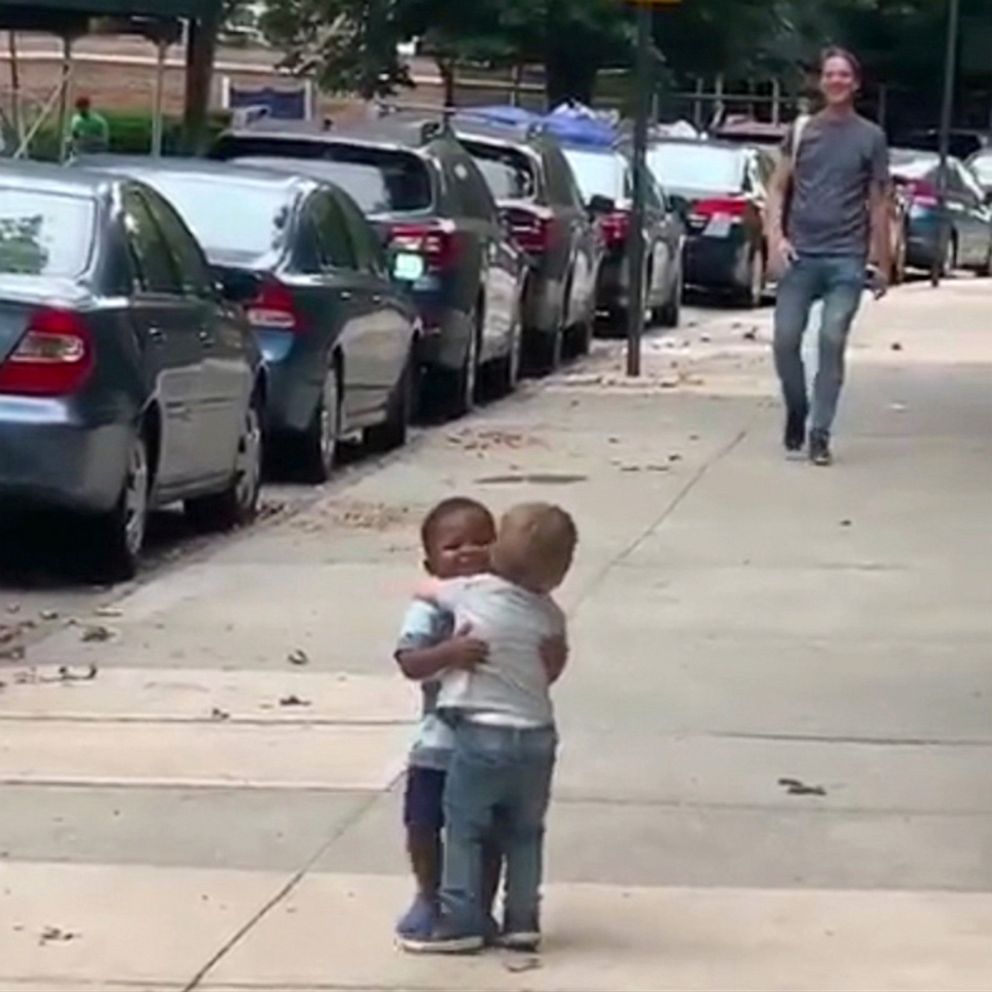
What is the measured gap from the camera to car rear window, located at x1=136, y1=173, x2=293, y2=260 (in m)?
15.5

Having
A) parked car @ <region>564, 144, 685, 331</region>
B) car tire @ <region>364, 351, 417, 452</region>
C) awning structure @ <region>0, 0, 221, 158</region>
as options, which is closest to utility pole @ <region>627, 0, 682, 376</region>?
parked car @ <region>564, 144, 685, 331</region>

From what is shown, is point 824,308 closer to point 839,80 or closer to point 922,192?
point 839,80

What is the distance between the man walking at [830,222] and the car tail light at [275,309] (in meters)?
2.25

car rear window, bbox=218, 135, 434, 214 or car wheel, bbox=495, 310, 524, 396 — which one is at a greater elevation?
car rear window, bbox=218, 135, 434, 214

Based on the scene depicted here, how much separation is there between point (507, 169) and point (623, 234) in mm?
3035

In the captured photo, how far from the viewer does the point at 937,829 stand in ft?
27.6

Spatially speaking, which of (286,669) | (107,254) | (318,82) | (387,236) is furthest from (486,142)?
(318,82)

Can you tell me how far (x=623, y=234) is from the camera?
25.9 meters

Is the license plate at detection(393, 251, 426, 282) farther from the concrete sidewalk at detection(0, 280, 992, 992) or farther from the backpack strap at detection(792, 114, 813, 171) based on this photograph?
the backpack strap at detection(792, 114, 813, 171)

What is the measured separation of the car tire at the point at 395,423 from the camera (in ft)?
56.4

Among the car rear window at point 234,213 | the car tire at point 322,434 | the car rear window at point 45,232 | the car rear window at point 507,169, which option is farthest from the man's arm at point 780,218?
the car rear window at point 507,169

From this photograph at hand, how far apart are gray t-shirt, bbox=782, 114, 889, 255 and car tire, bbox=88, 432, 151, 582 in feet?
14.0

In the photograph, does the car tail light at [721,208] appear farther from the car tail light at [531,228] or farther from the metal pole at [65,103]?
the car tail light at [531,228]

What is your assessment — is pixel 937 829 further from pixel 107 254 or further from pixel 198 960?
pixel 107 254
